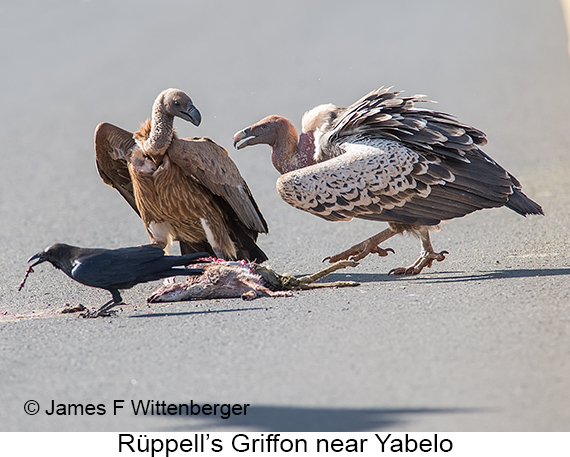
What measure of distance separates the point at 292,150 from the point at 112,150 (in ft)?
5.63

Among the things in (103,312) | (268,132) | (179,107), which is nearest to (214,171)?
(179,107)

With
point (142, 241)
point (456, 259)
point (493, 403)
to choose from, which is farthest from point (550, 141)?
point (493, 403)

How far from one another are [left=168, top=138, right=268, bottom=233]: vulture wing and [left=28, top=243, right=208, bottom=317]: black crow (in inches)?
51.7

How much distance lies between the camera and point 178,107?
706 cm

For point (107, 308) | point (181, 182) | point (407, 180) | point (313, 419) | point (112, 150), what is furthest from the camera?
point (112, 150)

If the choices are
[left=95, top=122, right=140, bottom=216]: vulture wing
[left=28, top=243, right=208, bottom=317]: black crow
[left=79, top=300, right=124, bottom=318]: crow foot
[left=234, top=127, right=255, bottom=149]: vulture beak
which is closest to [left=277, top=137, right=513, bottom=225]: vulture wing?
[left=234, top=127, right=255, bottom=149]: vulture beak

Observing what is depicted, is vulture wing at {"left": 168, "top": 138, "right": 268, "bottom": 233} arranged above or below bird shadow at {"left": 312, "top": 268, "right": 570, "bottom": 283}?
above

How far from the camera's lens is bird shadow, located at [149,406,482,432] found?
11.5ft

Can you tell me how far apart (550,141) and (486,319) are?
930 cm

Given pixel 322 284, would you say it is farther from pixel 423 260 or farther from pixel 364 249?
pixel 423 260

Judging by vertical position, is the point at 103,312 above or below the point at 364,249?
below

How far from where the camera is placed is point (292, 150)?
7.55m

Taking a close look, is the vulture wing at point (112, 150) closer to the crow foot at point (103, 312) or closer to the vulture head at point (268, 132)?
the vulture head at point (268, 132)

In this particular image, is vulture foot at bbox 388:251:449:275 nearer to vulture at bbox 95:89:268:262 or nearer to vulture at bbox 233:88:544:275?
vulture at bbox 233:88:544:275
